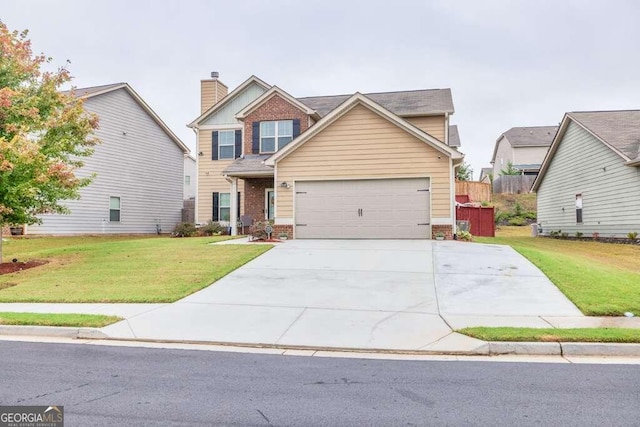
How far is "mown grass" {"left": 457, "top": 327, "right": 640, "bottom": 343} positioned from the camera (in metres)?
6.30

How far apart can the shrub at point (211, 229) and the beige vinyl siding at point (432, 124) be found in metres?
11.4

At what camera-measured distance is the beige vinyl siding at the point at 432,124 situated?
2231cm

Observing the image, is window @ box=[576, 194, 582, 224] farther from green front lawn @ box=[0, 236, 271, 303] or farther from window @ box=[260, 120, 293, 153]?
green front lawn @ box=[0, 236, 271, 303]

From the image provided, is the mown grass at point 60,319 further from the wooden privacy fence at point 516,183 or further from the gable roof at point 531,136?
the gable roof at point 531,136

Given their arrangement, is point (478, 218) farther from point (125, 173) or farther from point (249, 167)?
point (125, 173)

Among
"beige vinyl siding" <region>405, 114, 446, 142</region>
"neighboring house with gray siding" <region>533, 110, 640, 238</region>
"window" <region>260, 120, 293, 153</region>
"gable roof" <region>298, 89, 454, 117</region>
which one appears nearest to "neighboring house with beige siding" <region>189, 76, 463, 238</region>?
"window" <region>260, 120, 293, 153</region>

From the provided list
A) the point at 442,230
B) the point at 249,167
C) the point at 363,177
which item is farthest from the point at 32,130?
the point at 442,230

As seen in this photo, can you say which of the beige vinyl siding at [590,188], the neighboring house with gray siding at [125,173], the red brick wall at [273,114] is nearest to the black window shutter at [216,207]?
the red brick wall at [273,114]

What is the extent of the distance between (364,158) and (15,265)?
12404 mm

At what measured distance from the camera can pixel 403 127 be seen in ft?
57.3

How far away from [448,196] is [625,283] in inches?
301

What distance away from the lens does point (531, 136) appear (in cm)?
4716

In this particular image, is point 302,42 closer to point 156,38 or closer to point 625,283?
point 156,38

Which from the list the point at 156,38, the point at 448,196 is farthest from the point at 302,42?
the point at 448,196
